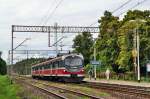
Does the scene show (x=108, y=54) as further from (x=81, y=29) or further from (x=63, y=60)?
(x=63, y=60)

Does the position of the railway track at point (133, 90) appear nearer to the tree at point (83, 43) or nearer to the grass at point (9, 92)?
the grass at point (9, 92)

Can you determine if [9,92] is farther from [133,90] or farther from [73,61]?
[73,61]

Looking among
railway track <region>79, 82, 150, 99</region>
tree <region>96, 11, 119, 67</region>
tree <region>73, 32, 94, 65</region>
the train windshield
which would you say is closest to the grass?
the train windshield

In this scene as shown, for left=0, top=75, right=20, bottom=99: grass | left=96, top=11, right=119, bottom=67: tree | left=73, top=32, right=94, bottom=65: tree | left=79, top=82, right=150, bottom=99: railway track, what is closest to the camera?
left=79, top=82, right=150, bottom=99: railway track

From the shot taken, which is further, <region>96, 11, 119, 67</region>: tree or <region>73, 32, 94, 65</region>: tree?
<region>73, 32, 94, 65</region>: tree

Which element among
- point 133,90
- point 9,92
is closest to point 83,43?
point 9,92

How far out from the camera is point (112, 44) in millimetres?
83875

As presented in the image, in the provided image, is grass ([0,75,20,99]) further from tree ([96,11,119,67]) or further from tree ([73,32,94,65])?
tree ([73,32,94,65])

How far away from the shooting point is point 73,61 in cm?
5281

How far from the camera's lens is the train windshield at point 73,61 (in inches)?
2061

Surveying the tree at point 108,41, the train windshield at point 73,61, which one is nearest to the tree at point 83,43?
the tree at point 108,41

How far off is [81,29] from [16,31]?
9417 mm

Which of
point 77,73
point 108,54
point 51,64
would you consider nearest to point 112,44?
point 108,54

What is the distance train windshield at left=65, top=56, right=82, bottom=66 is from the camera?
172ft
